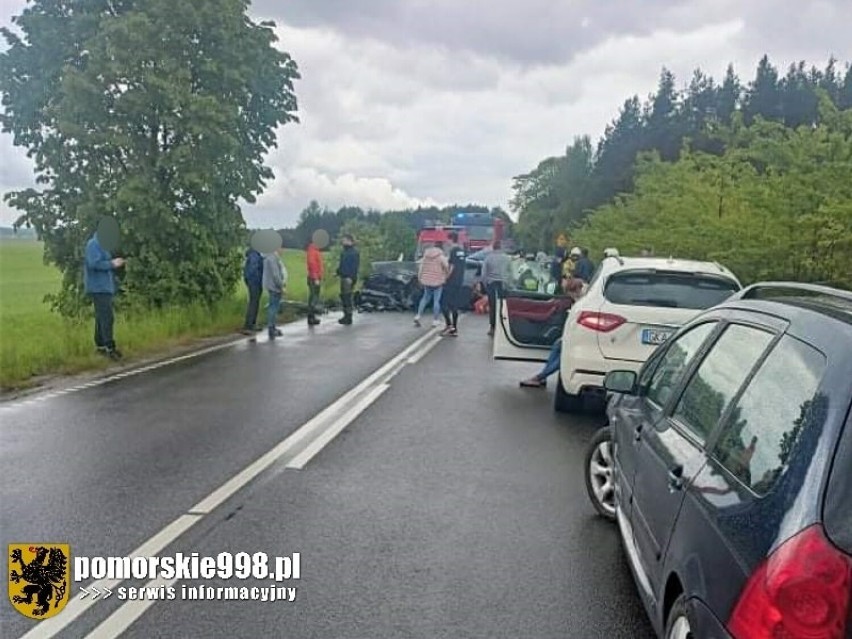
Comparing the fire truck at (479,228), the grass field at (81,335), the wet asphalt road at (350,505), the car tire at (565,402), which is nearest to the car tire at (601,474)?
the wet asphalt road at (350,505)

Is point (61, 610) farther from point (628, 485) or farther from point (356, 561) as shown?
point (628, 485)

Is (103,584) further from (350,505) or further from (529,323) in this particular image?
(529,323)

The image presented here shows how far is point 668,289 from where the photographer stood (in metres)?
8.96

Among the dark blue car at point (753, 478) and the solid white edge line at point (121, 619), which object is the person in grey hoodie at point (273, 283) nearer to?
the solid white edge line at point (121, 619)

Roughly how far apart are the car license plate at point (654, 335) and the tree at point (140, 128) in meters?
12.0

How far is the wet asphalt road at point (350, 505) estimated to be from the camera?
4199mm

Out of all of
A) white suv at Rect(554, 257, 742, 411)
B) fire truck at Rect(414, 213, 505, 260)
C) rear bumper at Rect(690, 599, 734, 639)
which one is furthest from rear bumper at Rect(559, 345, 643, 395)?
fire truck at Rect(414, 213, 505, 260)

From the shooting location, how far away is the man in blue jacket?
12.5 m

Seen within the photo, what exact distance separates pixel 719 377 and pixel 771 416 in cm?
78

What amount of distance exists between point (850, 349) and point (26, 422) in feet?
25.4

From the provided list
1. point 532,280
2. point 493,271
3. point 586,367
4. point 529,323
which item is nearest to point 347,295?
point 493,271

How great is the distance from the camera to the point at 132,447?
7.52 metres

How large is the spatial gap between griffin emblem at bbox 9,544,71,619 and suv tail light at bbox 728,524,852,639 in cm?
313

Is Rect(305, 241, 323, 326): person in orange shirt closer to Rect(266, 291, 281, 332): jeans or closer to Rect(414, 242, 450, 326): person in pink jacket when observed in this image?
Rect(414, 242, 450, 326): person in pink jacket
